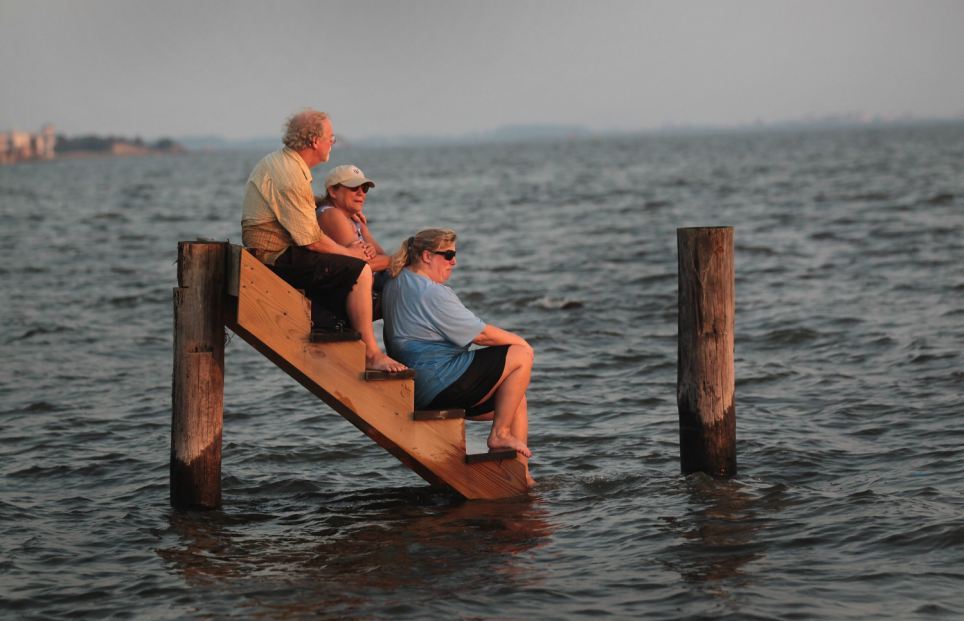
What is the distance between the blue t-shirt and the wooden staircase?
21 cm

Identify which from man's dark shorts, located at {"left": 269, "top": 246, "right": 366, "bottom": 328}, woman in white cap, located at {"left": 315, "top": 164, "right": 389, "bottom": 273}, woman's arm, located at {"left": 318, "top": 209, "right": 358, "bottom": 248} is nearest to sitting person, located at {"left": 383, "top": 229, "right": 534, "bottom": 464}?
woman in white cap, located at {"left": 315, "top": 164, "right": 389, "bottom": 273}

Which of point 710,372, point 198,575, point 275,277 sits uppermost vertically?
point 275,277

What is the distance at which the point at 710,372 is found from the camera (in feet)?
29.4

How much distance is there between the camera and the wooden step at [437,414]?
28.6 ft

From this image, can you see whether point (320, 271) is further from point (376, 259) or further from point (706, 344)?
point (706, 344)

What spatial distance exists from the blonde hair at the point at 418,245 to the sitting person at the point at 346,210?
0.12 metres

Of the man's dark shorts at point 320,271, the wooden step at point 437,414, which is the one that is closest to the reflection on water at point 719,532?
the wooden step at point 437,414

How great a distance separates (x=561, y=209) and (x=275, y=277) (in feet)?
125

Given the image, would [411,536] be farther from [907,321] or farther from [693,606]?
[907,321]

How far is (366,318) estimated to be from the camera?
858 cm

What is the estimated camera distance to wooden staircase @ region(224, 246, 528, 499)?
8.23 m

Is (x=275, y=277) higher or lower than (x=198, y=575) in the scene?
higher

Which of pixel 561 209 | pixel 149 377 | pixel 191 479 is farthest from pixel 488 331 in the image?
pixel 561 209

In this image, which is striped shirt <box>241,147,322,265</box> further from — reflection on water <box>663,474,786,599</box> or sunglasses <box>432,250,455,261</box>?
reflection on water <box>663,474,786,599</box>
